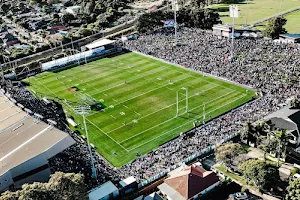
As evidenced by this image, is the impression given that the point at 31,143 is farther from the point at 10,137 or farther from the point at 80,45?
the point at 80,45

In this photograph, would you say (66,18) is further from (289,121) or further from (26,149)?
(289,121)

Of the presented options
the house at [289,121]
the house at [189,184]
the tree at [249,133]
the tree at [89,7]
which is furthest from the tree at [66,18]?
the house at [189,184]

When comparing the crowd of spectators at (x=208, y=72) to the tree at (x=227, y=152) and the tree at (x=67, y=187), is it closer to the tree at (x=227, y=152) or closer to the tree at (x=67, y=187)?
the tree at (x=227, y=152)

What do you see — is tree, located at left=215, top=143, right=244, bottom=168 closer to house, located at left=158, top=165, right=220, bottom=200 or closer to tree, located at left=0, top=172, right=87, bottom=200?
house, located at left=158, top=165, right=220, bottom=200

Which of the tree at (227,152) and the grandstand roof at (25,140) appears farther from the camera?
the tree at (227,152)

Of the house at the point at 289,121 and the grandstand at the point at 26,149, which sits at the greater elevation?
the grandstand at the point at 26,149

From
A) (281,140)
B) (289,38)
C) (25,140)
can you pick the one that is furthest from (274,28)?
(25,140)

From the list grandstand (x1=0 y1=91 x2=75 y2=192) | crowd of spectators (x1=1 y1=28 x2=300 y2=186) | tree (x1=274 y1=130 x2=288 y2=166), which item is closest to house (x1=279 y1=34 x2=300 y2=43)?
crowd of spectators (x1=1 y1=28 x2=300 y2=186)
